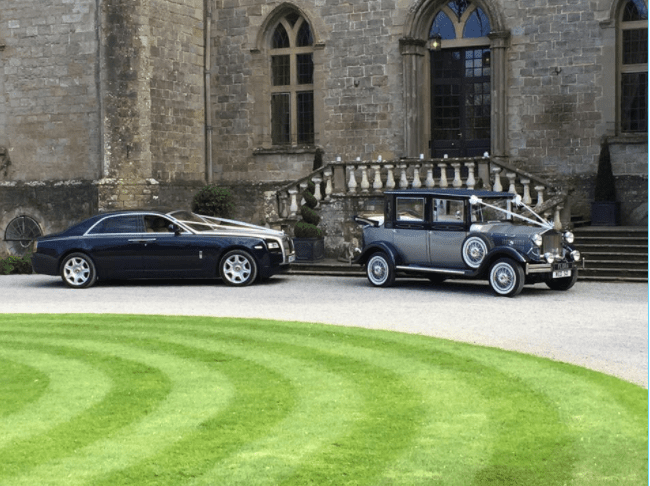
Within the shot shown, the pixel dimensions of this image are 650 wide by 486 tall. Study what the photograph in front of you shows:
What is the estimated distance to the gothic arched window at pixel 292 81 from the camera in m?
26.8

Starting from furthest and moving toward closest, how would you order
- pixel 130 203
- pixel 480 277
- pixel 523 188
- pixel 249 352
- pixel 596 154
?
pixel 130 203
pixel 596 154
pixel 523 188
pixel 480 277
pixel 249 352

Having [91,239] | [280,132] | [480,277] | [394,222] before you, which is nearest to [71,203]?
[280,132]

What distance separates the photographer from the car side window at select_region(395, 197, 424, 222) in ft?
57.9

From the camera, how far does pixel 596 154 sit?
23.5 metres

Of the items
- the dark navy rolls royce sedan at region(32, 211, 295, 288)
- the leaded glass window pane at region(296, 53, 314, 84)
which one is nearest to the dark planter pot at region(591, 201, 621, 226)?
the dark navy rolls royce sedan at region(32, 211, 295, 288)

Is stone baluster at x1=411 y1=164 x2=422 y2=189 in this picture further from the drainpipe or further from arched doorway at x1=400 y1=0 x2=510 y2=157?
the drainpipe

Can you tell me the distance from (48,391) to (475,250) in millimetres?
9417

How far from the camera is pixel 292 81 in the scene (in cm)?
2688

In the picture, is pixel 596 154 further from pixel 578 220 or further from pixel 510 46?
pixel 510 46

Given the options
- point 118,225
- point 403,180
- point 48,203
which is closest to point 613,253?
point 403,180

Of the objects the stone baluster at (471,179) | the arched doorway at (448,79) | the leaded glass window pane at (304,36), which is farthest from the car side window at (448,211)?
the leaded glass window pane at (304,36)

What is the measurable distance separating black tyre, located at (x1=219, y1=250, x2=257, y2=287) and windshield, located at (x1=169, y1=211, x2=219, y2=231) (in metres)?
0.80

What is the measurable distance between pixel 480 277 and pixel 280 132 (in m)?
11.6

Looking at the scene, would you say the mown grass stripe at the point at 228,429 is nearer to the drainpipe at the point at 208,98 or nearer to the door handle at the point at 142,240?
the door handle at the point at 142,240
